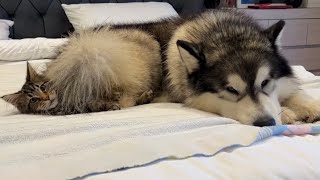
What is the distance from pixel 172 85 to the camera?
154 cm

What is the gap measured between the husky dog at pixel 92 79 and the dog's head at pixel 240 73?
0.80 feet

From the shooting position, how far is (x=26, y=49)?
2291 mm

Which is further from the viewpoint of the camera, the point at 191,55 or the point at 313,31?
the point at 313,31

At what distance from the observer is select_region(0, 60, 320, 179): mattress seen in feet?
2.50

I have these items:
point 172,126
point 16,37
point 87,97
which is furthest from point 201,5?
point 172,126

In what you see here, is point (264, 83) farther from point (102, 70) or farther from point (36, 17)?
point (36, 17)

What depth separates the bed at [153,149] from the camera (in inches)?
Result: 30.1

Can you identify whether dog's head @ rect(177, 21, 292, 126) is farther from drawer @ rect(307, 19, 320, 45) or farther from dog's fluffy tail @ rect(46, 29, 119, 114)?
drawer @ rect(307, 19, 320, 45)

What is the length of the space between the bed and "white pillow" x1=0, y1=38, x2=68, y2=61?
3.79 feet

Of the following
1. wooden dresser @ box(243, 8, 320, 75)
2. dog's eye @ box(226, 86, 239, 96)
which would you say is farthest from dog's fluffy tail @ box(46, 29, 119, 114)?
wooden dresser @ box(243, 8, 320, 75)

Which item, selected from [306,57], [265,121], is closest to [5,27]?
[265,121]

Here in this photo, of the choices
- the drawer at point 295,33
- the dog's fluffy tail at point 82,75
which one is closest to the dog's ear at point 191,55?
the dog's fluffy tail at point 82,75

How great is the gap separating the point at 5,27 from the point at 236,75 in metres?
1.86

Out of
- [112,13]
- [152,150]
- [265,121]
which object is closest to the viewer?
[152,150]
